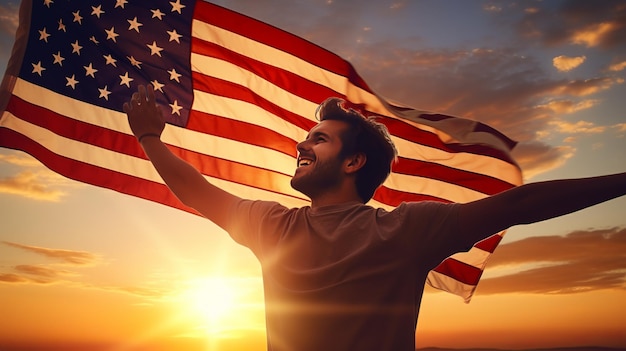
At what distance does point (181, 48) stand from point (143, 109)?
220 cm

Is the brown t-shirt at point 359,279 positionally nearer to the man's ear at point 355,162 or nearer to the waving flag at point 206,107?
the man's ear at point 355,162

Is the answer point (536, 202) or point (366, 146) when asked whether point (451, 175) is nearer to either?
point (366, 146)

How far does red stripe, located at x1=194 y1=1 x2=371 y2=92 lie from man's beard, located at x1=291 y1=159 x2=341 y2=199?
2.59m

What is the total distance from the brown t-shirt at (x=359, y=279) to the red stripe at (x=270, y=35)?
312 centimetres

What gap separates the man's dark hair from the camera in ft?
12.8

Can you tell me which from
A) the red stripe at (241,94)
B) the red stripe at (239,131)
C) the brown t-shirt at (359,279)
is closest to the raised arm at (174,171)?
the brown t-shirt at (359,279)

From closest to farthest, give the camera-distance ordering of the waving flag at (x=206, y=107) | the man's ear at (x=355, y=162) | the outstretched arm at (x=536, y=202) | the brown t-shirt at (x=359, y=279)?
the outstretched arm at (x=536, y=202), the brown t-shirt at (x=359, y=279), the man's ear at (x=355, y=162), the waving flag at (x=206, y=107)

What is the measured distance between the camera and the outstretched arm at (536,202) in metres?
2.68

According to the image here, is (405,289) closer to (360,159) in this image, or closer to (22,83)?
(360,159)

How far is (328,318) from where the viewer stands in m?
3.09

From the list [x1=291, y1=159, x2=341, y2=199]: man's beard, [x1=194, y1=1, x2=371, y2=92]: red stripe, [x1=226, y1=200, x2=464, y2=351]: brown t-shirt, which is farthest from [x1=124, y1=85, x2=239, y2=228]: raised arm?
[x1=194, y1=1, x2=371, y2=92]: red stripe

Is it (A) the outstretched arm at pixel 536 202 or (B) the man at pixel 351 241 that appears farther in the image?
(B) the man at pixel 351 241

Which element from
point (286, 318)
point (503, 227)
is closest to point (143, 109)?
point (286, 318)

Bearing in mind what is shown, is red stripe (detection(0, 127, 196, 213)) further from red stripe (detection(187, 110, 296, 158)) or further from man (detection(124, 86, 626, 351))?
man (detection(124, 86, 626, 351))
